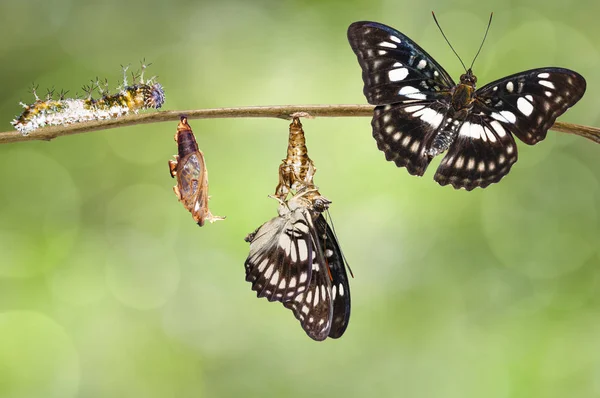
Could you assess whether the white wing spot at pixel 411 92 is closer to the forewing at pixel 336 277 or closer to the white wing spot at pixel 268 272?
the forewing at pixel 336 277

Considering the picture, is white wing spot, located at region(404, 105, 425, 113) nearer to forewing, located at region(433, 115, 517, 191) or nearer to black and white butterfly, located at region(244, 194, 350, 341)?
forewing, located at region(433, 115, 517, 191)

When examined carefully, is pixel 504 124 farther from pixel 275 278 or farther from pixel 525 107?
pixel 275 278

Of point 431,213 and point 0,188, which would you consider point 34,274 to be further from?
point 431,213

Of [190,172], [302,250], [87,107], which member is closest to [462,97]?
[302,250]

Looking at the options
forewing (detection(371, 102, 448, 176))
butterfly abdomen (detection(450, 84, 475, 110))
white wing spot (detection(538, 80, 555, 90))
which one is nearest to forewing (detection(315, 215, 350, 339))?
forewing (detection(371, 102, 448, 176))

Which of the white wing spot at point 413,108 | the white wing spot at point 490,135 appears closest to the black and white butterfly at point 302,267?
the white wing spot at point 413,108

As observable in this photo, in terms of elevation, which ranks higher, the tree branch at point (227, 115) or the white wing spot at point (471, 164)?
the tree branch at point (227, 115)

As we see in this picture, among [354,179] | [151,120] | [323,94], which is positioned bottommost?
[151,120]

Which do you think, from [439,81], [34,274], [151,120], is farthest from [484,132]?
[34,274]
